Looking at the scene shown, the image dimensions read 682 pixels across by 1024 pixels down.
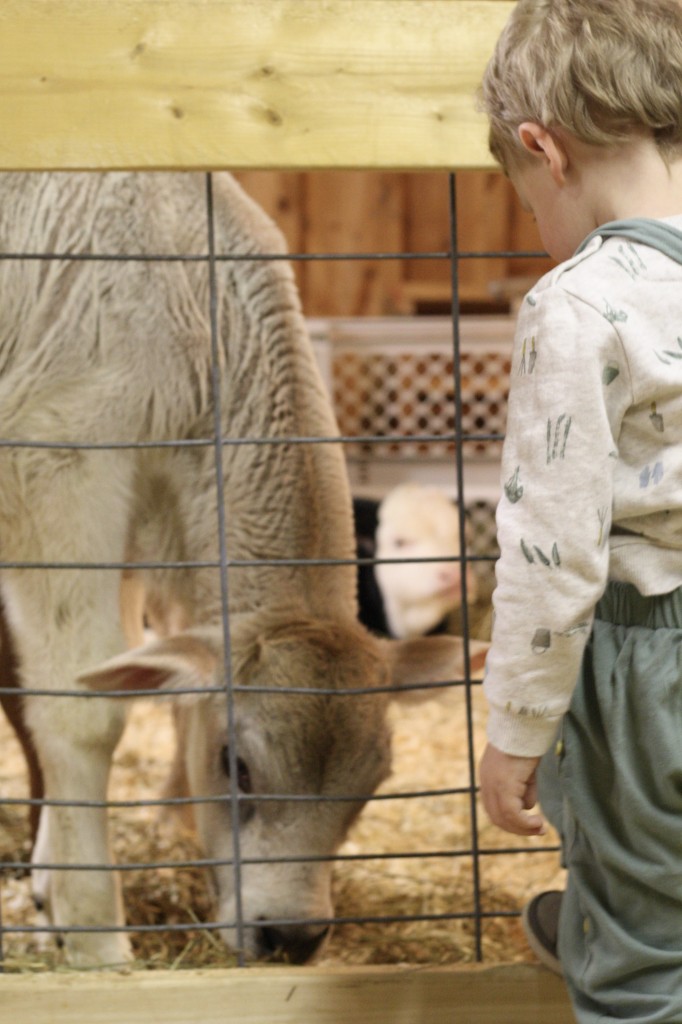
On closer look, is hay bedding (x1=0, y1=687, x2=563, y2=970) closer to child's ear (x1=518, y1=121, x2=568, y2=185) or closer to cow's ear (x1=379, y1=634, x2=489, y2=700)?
cow's ear (x1=379, y1=634, x2=489, y2=700)

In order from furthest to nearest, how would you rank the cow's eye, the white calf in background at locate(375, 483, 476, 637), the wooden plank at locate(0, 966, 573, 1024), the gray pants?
the white calf in background at locate(375, 483, 476, 637) → the cow's eye → the wooden plank at locate(0, 966, 573, 1024) → the gray pants

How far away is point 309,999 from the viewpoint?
198cm

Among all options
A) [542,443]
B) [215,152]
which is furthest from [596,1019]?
[215,152]

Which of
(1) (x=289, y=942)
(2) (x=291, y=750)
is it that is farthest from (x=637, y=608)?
(1) (x=289, y=942)

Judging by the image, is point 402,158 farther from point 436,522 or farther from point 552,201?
point 436,522

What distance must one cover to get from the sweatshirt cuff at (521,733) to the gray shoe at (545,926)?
1.68ft

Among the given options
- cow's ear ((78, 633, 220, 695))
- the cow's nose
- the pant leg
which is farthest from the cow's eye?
the pant leg

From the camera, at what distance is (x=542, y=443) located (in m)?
1.35

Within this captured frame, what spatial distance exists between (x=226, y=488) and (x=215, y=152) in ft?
3.60

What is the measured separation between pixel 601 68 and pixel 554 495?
0.47 metres

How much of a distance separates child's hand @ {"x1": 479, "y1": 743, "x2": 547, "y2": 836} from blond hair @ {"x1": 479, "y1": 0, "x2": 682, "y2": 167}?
71cm

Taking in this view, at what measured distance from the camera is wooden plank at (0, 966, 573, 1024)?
1980 millimetres

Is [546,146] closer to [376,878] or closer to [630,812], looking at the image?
[630,812]

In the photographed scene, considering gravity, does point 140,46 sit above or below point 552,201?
above
